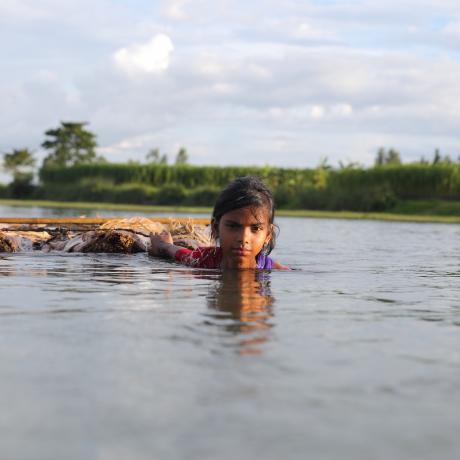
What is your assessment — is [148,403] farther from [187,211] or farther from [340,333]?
[187,211]

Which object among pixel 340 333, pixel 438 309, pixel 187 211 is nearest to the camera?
pixel 340 333

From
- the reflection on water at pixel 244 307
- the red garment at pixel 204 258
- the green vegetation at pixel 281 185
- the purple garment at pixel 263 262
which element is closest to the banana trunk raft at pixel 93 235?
the red garment at pixel 204 258

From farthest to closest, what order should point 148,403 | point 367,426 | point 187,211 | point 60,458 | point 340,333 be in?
point 187,211, point 340,333, point 148,403, point 367,426, point 60,458

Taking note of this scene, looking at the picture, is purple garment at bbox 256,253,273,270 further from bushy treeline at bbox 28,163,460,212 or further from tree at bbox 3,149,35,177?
tree at bbox 3,149,35,177

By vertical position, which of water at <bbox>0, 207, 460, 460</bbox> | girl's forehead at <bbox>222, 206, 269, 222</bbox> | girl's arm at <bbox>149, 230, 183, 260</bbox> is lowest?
water at <bbox>0, 207, 460, 460</bbox>

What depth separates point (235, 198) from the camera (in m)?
6.02

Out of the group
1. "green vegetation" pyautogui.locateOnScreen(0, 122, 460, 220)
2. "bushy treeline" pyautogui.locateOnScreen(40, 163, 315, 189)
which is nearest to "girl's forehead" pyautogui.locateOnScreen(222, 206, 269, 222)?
"green vegetation" pyautogui.locateOnScreen(0, 122, 460, 220)

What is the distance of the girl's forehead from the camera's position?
5969 mm

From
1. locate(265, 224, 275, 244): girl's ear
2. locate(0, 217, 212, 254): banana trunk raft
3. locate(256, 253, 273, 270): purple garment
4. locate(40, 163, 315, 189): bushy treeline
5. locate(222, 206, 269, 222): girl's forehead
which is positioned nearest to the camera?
locate(222, 206, 269, 222): girl's forehead

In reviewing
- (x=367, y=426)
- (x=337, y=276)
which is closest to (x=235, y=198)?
(x=337, y=276)

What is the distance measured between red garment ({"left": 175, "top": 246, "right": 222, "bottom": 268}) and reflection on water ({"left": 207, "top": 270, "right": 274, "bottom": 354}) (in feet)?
1.94

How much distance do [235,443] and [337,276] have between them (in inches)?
183

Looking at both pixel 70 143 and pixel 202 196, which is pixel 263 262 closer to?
pixel 202 196

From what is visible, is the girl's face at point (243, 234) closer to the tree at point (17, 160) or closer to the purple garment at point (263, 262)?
the purple garment at point (263, 262)
